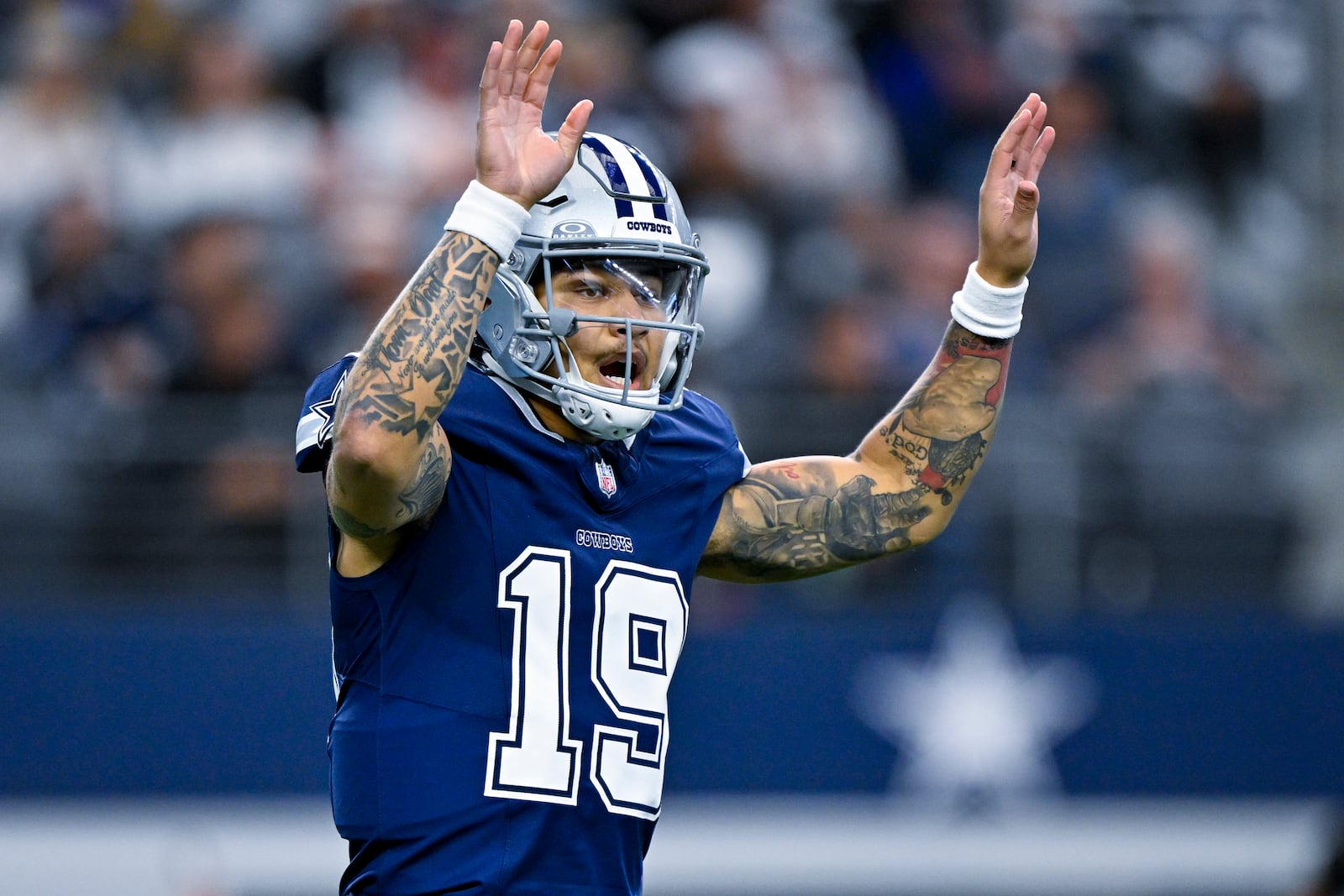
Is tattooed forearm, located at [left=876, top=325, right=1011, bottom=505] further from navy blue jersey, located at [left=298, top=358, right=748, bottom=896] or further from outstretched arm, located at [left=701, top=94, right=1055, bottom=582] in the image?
navy blue jersey, located at [left=298, top=358, right=748, bottom=896]

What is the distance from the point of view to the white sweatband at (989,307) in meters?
3.47

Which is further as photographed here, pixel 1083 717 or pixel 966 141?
pixel 966 141

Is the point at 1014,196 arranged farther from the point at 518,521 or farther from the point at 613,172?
the point at 518,521

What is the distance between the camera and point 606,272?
10.4ft

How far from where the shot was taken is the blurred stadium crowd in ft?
22.8

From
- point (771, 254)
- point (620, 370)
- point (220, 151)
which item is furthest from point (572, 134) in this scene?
point (220, 151)

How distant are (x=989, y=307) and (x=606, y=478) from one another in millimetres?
828

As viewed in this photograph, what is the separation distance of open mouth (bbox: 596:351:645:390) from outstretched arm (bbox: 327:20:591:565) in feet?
1.05

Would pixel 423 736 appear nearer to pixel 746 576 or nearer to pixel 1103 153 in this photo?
pixel 746 576

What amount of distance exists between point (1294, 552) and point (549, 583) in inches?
208

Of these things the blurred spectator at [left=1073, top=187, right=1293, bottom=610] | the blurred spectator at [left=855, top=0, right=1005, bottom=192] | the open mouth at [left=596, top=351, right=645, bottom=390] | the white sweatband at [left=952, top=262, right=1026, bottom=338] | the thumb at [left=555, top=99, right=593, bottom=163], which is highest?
the blurred spectator at [left=855, top=0, right=1005, bottom=192]

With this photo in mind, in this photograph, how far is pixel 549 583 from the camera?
299 cm

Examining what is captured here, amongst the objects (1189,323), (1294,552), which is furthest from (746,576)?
(1189,323)

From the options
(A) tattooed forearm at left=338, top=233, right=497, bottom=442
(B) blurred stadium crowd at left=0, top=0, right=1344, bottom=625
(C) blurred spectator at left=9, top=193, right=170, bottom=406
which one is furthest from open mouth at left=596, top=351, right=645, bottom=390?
(C) blurred spectator at left=9, top=193, right=170, bottom=406
